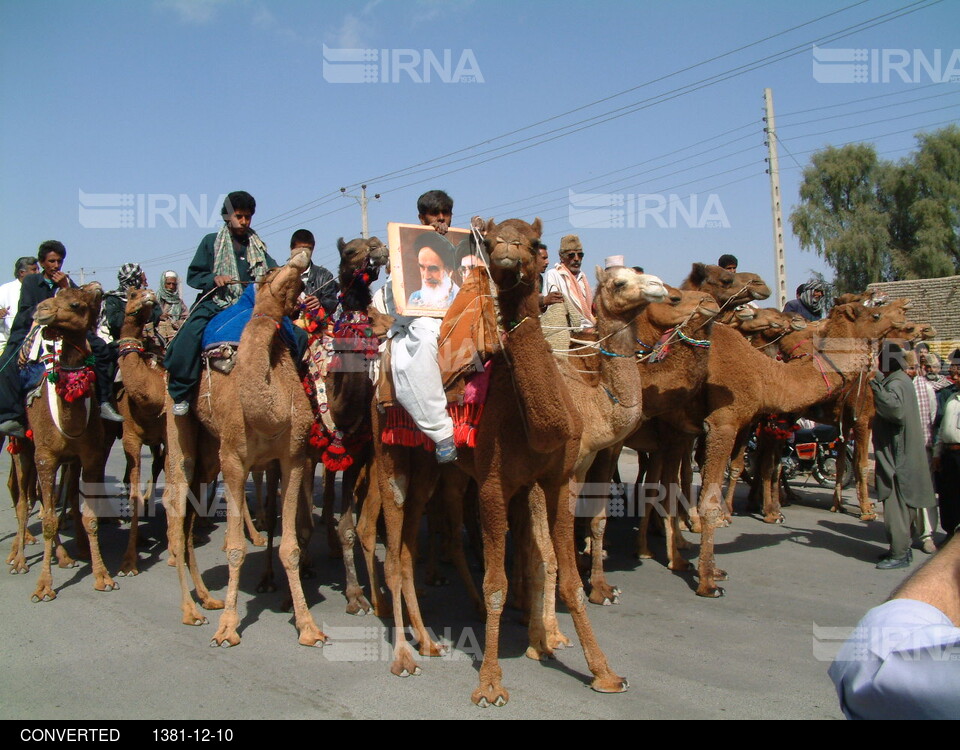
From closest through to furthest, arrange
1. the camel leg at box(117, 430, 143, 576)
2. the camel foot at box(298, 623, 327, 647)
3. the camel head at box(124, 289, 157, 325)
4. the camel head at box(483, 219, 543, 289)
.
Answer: the camel head at box(483, 219, 543, 289)
the camel foot at box(298, 623, 327, 647)
the camel head at box(124, 289, 157, 325)
the camel leg at box(117, 430, 143, 576)

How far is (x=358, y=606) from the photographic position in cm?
679

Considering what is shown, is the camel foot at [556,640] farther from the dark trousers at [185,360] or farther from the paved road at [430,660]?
the dark trousers at [185,360]

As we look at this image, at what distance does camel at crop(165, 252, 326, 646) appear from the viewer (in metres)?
6.01

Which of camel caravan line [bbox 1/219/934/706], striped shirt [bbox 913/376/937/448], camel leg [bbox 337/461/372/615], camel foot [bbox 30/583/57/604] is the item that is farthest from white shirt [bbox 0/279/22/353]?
striped shirt [bbox 913/376/937/448]

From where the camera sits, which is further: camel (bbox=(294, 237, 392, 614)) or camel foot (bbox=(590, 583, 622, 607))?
camel foot (bbox=(590, 583, 622, 607))

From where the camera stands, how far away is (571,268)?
8.26 metres

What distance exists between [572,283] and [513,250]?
399 centimetres

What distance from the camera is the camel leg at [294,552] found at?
5926mm

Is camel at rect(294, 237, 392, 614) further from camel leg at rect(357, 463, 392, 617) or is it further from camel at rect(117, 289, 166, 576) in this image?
camel at rect(117, 289, 166, 576)

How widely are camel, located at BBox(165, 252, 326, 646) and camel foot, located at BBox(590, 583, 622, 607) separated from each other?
2.57 m

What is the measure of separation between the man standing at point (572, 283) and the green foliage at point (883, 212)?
26807mm

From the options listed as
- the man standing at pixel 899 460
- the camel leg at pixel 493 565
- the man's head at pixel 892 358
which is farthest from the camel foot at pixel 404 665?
the man's head at pixel 892 358

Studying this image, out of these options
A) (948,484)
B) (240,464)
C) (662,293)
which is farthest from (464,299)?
(948,484)

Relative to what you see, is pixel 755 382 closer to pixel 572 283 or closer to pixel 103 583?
pixel 572 283
